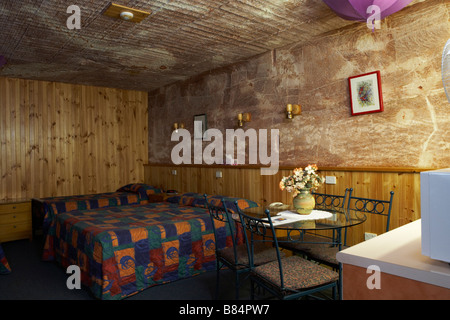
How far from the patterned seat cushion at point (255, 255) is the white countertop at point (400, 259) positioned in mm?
1256

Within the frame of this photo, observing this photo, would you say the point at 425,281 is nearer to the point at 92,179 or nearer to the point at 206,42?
the point at 206,42

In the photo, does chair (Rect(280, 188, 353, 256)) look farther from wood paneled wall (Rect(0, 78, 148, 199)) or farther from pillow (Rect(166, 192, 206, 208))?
wood paneled wall (Rect(0, 78, 148, 199))

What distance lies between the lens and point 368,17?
6.99 feet

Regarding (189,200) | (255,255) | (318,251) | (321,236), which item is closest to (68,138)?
(189,200)

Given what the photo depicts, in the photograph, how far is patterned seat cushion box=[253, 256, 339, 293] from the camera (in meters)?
1.79

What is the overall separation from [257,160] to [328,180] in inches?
37.8

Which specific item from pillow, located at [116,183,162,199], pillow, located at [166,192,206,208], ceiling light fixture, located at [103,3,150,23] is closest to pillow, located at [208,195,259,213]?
pillow, located at [166,192,206,208]

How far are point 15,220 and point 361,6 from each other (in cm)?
463

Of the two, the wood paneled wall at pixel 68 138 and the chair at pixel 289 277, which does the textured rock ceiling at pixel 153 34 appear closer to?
the wood paneled wall at pixel 68 138

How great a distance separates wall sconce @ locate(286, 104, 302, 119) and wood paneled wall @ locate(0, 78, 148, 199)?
10.6 feet

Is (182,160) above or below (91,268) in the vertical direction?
above

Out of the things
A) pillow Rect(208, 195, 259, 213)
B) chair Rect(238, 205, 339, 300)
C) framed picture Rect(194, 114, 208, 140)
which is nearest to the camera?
chair Rect(238, 205, 339, 300)

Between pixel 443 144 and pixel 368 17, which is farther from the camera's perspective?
pixel 443 144
